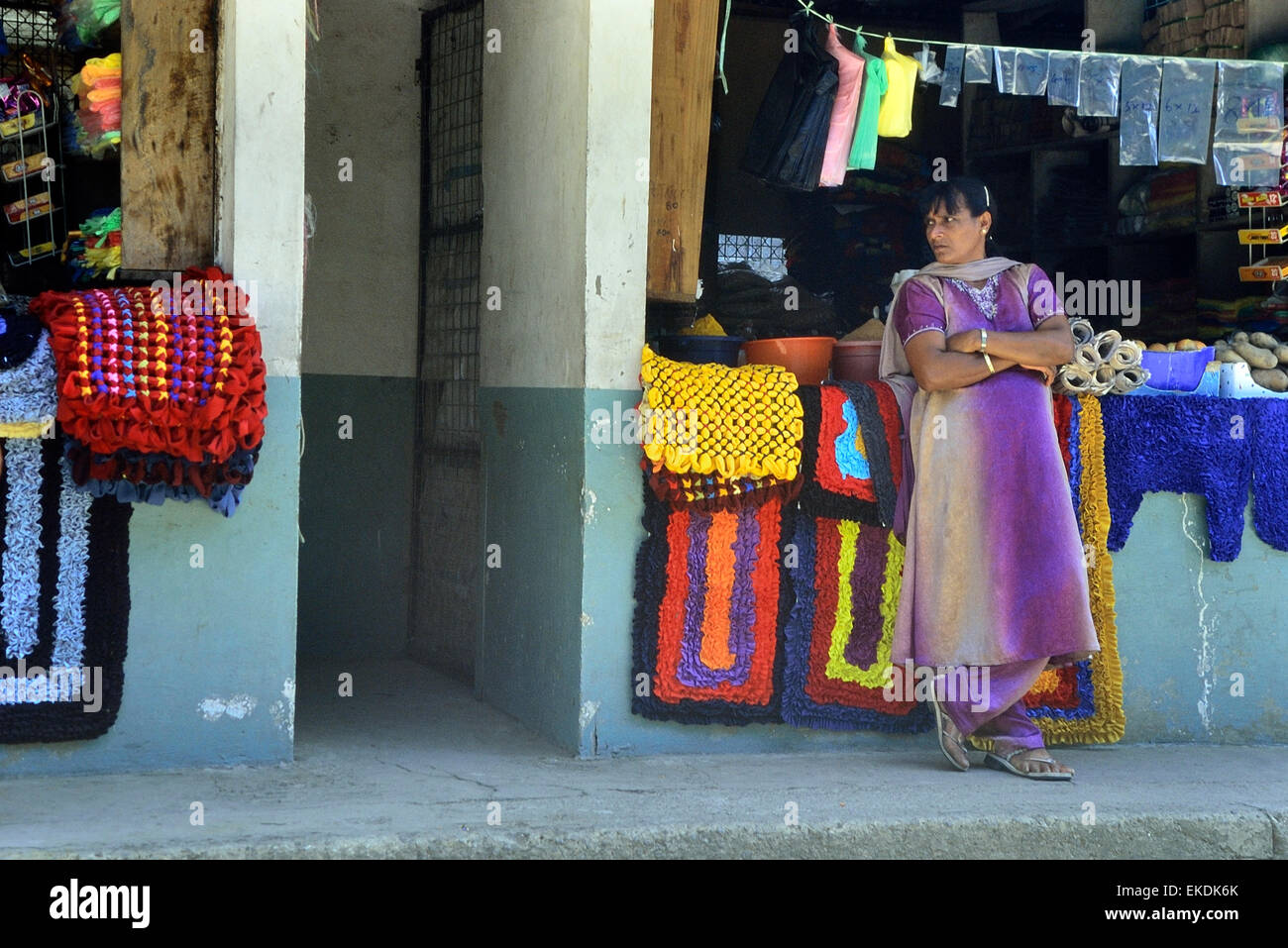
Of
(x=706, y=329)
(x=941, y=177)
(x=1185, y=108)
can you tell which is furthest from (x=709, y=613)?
(x=941, y=177)

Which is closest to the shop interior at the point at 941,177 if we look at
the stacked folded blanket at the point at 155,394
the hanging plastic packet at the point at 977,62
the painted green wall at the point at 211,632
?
the hanging plastic packet at the point at 977,62

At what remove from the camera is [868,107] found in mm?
5551

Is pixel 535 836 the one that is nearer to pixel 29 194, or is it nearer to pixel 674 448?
pixel 674 448

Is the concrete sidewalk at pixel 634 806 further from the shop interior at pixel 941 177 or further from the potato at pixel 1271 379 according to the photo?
the shop interior at pixel 941 177

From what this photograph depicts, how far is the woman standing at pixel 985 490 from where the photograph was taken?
4.88m

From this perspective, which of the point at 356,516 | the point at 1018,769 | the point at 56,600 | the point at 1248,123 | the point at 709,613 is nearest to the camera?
the point at 56,600

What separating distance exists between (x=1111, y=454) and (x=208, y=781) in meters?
3.56

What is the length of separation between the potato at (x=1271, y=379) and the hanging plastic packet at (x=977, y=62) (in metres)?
1.68

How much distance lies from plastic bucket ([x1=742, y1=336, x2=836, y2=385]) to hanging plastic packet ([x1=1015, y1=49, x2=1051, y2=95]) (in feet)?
4.25

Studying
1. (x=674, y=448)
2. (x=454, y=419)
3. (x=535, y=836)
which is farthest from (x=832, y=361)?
(x=535, y=836)

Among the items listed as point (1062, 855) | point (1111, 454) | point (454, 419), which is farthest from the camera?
point (454, 419)

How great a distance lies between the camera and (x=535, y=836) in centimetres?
411

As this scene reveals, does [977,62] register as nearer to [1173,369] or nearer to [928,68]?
[928,68]

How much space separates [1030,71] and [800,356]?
149 cm
